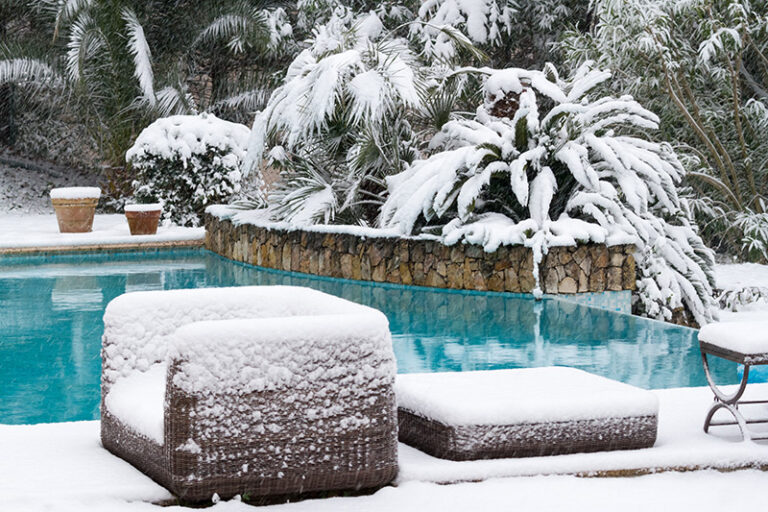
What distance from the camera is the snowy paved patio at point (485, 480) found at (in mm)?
A: 3330

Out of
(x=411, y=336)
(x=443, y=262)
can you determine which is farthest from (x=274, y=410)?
(x=443, y=262)

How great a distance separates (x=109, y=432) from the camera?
3.83m

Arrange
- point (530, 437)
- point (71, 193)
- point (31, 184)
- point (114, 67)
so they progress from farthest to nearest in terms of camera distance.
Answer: point (31, 184) → point (114, 67) → point (71, 193) → point (530, 437)

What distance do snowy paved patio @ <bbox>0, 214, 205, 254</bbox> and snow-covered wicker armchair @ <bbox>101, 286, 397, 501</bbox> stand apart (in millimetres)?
11158

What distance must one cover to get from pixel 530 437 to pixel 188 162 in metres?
13.0

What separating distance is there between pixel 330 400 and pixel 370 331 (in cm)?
25

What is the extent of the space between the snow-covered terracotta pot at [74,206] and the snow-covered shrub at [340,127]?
4.05 m

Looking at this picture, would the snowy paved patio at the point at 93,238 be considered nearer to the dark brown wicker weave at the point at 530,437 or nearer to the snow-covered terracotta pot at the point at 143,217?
the snow-covered terracotta pot at the point at 143,217

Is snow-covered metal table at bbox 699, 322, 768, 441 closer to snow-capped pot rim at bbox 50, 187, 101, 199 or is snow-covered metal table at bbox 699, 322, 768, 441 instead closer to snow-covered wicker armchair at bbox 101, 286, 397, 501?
snow-covered wicker armchair at bbox 101, 286, 397, 501

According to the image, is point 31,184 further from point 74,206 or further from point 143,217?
point 143,217

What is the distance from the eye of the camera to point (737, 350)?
12.5ft

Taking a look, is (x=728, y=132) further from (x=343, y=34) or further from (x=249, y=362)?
(x=249, y=362)

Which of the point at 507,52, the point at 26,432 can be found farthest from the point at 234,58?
the point at 26,432

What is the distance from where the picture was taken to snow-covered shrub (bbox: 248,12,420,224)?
1109 centimetres
